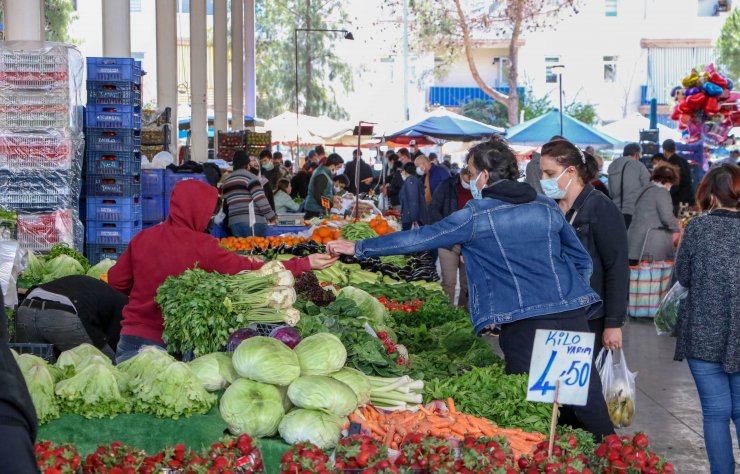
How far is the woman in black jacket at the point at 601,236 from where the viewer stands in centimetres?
564

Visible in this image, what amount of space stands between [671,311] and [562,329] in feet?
4.86

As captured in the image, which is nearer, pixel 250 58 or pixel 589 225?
pixel 589 225

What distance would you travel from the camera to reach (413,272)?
1016cm

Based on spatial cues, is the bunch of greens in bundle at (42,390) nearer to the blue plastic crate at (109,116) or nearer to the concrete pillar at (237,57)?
the blue plastic crate at (109,116)

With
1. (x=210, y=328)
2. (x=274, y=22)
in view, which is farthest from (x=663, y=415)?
(x=274, y=22)

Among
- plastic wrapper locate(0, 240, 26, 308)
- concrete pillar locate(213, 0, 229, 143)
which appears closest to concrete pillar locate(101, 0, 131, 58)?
plastic wrapper locate(0, 240, 26, 308)

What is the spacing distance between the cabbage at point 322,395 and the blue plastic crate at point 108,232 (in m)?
6.68

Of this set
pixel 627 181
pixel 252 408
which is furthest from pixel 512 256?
pixel 627 181

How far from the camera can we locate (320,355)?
4699 mm

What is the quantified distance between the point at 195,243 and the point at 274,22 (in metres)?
53.9

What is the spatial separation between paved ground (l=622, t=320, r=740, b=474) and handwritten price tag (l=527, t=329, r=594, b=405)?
343 centimetres

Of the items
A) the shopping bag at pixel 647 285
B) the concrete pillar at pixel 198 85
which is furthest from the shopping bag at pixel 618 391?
the concrete pillar at pixel 198 85

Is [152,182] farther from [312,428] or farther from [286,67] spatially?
[286,67]

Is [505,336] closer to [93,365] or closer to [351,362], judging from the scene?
[351,362]
